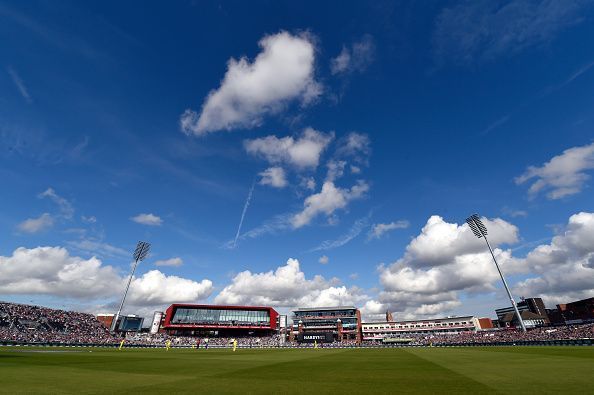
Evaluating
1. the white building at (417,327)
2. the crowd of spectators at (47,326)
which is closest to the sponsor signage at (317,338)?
the white building at (417,327)

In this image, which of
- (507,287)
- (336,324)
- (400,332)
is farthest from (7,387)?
(400,332)

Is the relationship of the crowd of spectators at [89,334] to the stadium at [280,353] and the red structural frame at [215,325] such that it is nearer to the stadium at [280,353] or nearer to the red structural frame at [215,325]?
the stadium at [280,353]

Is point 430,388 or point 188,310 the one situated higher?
point 188,310

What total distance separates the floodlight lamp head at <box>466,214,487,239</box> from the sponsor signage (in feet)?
187

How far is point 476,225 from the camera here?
84.5 metres

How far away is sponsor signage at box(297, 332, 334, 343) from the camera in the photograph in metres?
104

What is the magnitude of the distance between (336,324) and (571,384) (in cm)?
13154

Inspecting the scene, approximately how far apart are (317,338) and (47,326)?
3269 inches

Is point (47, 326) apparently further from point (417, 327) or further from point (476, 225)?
point (417, 327)

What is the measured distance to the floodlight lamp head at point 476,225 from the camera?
82.8 meters

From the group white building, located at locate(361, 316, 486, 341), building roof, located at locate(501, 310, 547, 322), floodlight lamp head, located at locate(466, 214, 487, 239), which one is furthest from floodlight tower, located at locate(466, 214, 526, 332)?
building roof, located at locate(501, 310, 547, 322)

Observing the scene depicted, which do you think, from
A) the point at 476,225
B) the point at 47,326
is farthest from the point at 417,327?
the point at 47,326

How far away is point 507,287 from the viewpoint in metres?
77.3

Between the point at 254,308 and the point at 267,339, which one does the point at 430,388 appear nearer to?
the point at 267,339
